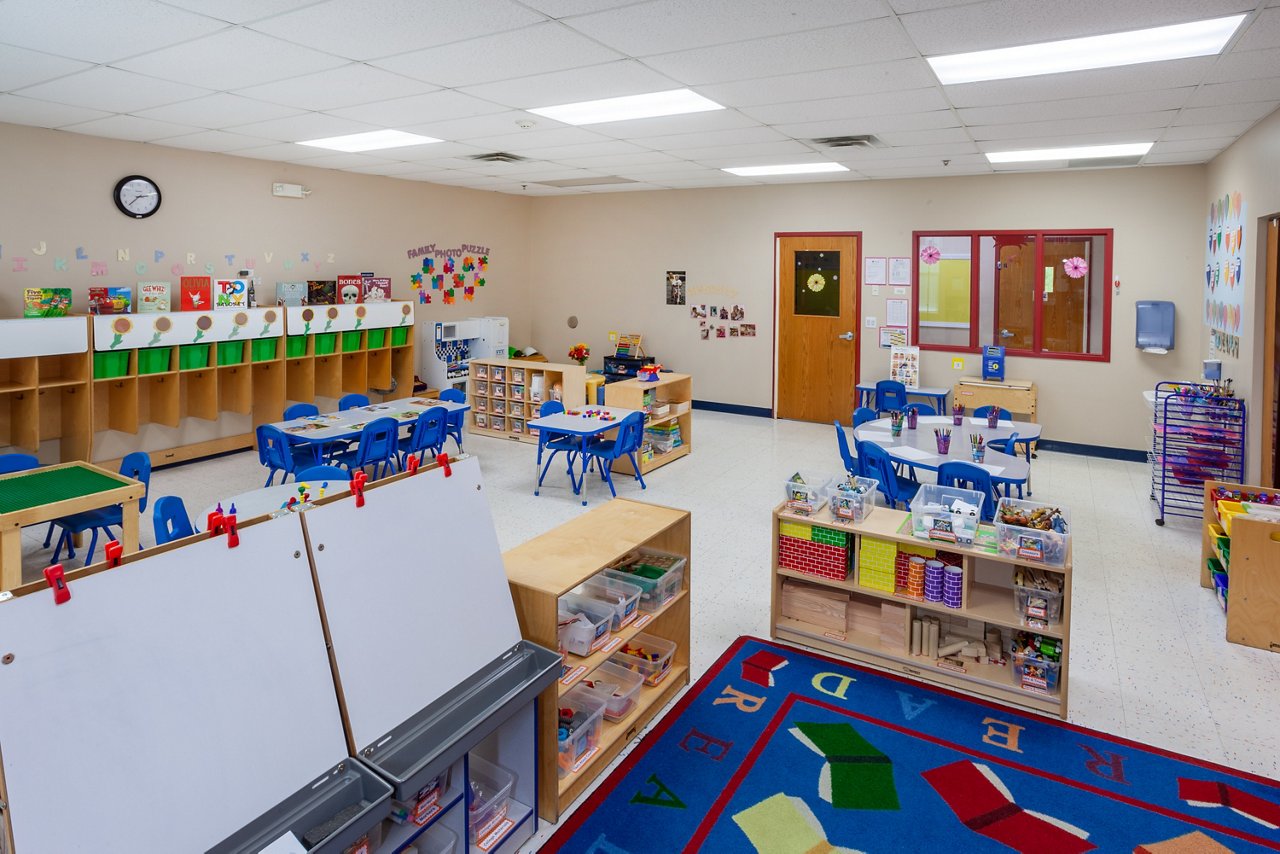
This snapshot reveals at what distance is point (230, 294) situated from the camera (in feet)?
25.0

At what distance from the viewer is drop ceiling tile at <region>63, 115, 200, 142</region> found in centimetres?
600

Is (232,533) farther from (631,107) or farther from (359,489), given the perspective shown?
(631,107)

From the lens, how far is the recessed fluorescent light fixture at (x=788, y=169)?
26.6 ft

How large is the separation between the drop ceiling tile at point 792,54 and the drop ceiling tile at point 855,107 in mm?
807

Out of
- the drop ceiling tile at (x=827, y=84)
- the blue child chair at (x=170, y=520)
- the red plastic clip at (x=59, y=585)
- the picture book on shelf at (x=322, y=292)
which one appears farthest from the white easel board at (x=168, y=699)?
the picture book on shelf at (x=322, y=292)

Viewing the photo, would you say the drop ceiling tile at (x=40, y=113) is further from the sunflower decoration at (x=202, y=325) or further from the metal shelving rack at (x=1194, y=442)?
the metal shelving rack at (x=1194, y=442)

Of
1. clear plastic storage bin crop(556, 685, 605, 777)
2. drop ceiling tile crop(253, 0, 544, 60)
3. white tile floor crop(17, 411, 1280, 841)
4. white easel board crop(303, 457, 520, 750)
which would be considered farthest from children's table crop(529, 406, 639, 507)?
white easel board crop(303, 457, 520, 750)

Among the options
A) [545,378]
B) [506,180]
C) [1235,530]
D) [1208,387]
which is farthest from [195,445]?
[1208,387]

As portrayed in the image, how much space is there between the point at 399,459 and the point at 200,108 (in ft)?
10.6

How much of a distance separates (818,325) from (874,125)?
4126 mm

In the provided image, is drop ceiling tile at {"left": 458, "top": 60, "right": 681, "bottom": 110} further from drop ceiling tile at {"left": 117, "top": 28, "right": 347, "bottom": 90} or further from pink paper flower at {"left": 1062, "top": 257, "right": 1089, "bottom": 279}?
pink paper flower at {"left": 1062, "top": 257, "right": 1089, "bottom": 279}

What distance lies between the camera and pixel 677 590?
366 cm

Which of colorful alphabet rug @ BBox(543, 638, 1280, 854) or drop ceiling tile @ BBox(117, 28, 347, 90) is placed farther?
drop ceiling tile @ BBox(117, 28, 347, 90)

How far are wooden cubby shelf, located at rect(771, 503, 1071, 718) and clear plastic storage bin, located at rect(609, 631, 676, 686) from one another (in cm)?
75
